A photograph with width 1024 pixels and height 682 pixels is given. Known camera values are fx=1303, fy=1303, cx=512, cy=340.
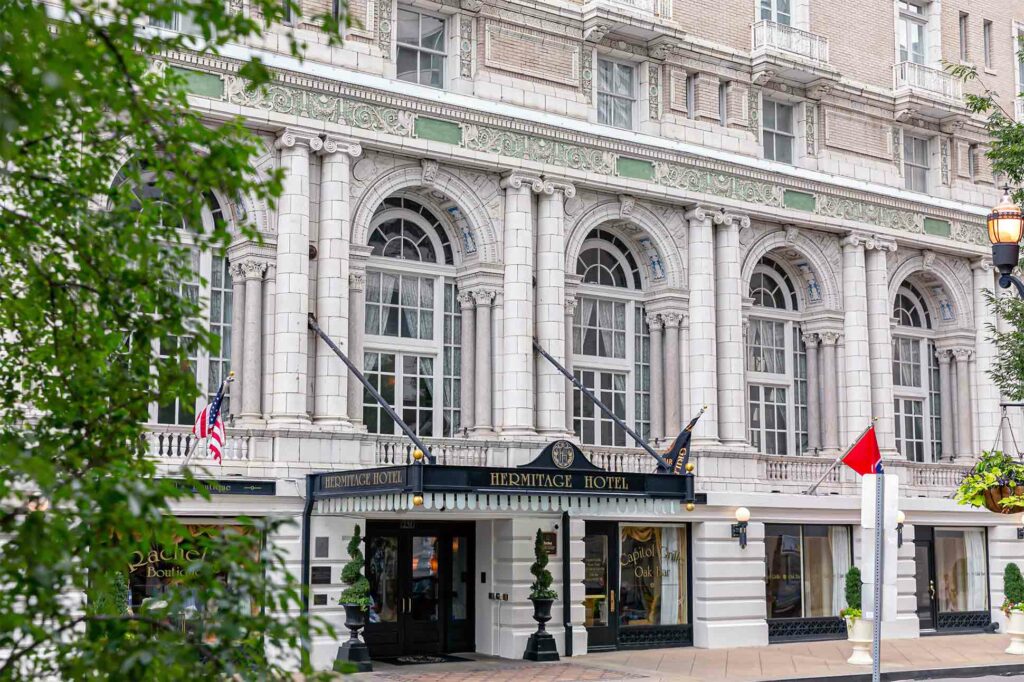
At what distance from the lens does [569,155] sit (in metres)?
30.2

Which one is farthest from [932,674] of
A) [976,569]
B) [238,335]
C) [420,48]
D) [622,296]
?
[420,48]

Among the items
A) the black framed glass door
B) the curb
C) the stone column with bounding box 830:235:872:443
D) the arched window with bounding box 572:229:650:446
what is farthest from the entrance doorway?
the stone column with bounding box 830:235:872:443

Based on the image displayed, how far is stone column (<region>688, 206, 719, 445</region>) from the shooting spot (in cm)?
3175

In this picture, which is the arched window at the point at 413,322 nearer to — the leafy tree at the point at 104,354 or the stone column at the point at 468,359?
the stone column at the point at 468,359

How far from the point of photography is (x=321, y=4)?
89.4 ft

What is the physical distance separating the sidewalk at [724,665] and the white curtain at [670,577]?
892 millimetres

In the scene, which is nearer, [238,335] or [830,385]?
[238,335]

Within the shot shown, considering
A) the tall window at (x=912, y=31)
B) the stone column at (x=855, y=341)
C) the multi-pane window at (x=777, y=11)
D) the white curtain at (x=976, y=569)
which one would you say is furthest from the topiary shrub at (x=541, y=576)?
the tall window at (x=912, y=31)

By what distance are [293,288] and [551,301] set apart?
6.34 m

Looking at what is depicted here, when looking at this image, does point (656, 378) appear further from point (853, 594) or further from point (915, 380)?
point (915, 380)

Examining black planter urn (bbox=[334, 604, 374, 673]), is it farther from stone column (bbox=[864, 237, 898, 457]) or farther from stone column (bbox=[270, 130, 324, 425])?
stone column (bbox=[864, 237, 898, 457])

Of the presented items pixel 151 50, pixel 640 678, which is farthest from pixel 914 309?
pixel 151 50

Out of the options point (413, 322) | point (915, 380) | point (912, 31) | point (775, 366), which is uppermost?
point (912, 31)

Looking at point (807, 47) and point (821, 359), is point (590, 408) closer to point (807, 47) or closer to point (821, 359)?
point (821, 359)
